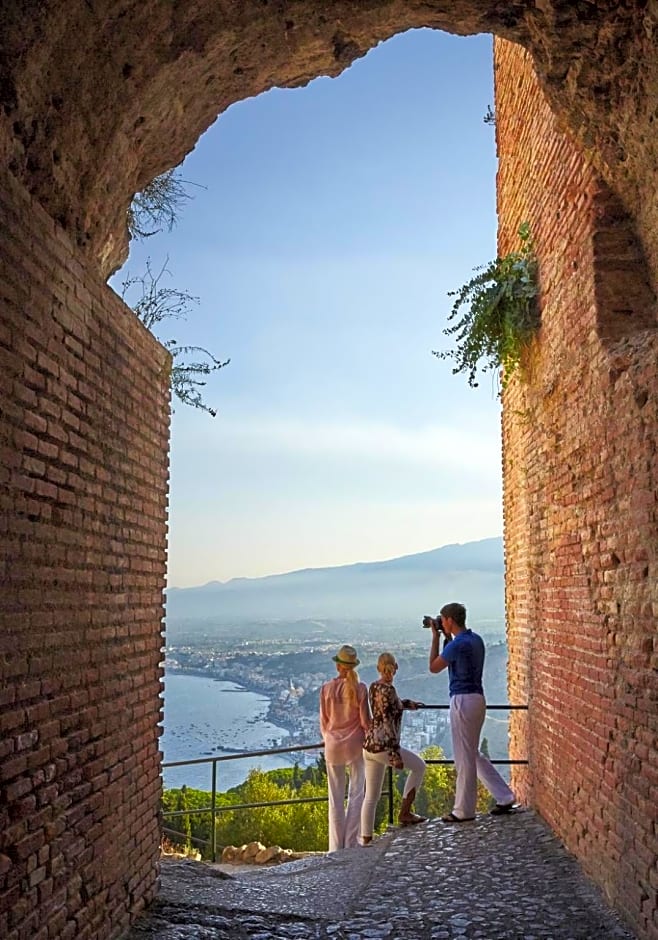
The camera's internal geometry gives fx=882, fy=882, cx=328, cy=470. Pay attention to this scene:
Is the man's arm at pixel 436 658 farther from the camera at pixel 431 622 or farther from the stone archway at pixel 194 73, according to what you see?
the stone archway at pixel 194 73

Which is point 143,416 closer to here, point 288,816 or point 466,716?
point 466,716

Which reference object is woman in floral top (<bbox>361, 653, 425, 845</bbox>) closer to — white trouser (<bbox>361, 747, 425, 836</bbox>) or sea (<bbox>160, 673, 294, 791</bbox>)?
white trouser (<bbox>361, 747, 425, 836</bbox>)

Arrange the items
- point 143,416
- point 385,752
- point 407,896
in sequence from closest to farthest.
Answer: point 143,416 < point 407,896 < point 385,752

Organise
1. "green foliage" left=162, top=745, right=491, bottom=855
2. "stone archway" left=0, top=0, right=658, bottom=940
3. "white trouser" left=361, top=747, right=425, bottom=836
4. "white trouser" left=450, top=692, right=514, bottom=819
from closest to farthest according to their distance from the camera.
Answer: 1. "stone archway" left=0, top=0, right=658, bottom=940
2. "white trouser" left=361, top=747, right=425, bottom=836
3. "white trouser" left=450, top=692, right=514, bottom=819
4. "green foliage" left=162, top=745, right=491, bottom=855

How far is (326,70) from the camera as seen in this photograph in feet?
18.4

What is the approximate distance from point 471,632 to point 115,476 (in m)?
3.98

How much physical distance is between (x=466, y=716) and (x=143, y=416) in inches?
153

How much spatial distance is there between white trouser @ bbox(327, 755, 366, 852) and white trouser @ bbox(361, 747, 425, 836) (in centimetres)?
20

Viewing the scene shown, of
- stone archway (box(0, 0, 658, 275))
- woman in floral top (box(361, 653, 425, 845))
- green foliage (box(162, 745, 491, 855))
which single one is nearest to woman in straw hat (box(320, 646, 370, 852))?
woman in floral top (box(361, 653, 425, 845))

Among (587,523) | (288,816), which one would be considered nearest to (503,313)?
(587,523)

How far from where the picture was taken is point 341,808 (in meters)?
7.63

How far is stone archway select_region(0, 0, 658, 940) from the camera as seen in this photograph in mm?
3684

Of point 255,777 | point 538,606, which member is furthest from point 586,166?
point 255,777

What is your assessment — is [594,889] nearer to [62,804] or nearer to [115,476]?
[62,804]
